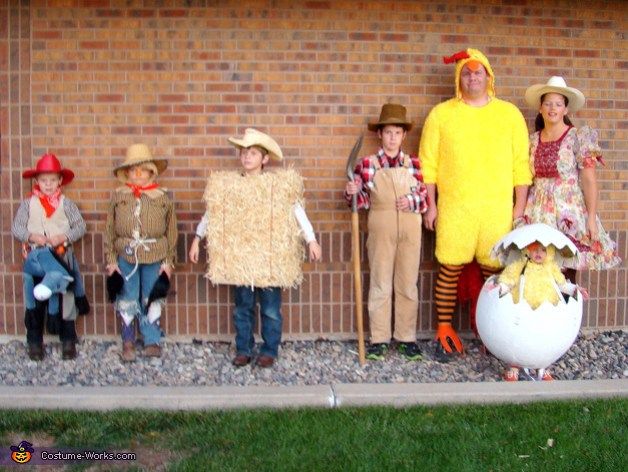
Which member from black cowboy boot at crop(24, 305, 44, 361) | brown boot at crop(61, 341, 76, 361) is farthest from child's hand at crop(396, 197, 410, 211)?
black cowboy boot at crop(24, 305, 44, 361)

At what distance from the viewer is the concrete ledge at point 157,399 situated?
4281 millimetres

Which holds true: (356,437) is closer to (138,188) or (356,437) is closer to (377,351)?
(377,351)

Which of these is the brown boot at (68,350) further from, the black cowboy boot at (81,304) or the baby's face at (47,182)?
the baby's face at (47,182)

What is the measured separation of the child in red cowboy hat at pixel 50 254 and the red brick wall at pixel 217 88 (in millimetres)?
250

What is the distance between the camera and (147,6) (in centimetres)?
555

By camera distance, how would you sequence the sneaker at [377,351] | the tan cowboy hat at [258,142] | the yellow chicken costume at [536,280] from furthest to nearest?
the sneaker at [377,351], the tan cowboy hat at [258,142], the yellow chicken costume at [536,280]

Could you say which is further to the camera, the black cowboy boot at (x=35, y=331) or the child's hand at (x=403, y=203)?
the black cowboy boot at (x=35, y=331)

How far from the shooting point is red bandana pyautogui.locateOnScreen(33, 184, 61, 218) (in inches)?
209

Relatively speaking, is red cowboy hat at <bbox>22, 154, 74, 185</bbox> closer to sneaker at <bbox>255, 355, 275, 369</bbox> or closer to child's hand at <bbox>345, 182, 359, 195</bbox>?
sneaker at <bbox>255, 355, 275, 369</bbox>

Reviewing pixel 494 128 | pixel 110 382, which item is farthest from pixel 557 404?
pixel 110 382

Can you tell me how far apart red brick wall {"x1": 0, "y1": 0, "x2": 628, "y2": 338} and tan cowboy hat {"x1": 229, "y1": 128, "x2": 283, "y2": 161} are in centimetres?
44

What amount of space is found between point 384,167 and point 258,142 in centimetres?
93

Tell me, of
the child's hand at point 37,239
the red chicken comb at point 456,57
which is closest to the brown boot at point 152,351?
the child's hand at point 37,239

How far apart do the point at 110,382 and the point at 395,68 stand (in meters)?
3.11
